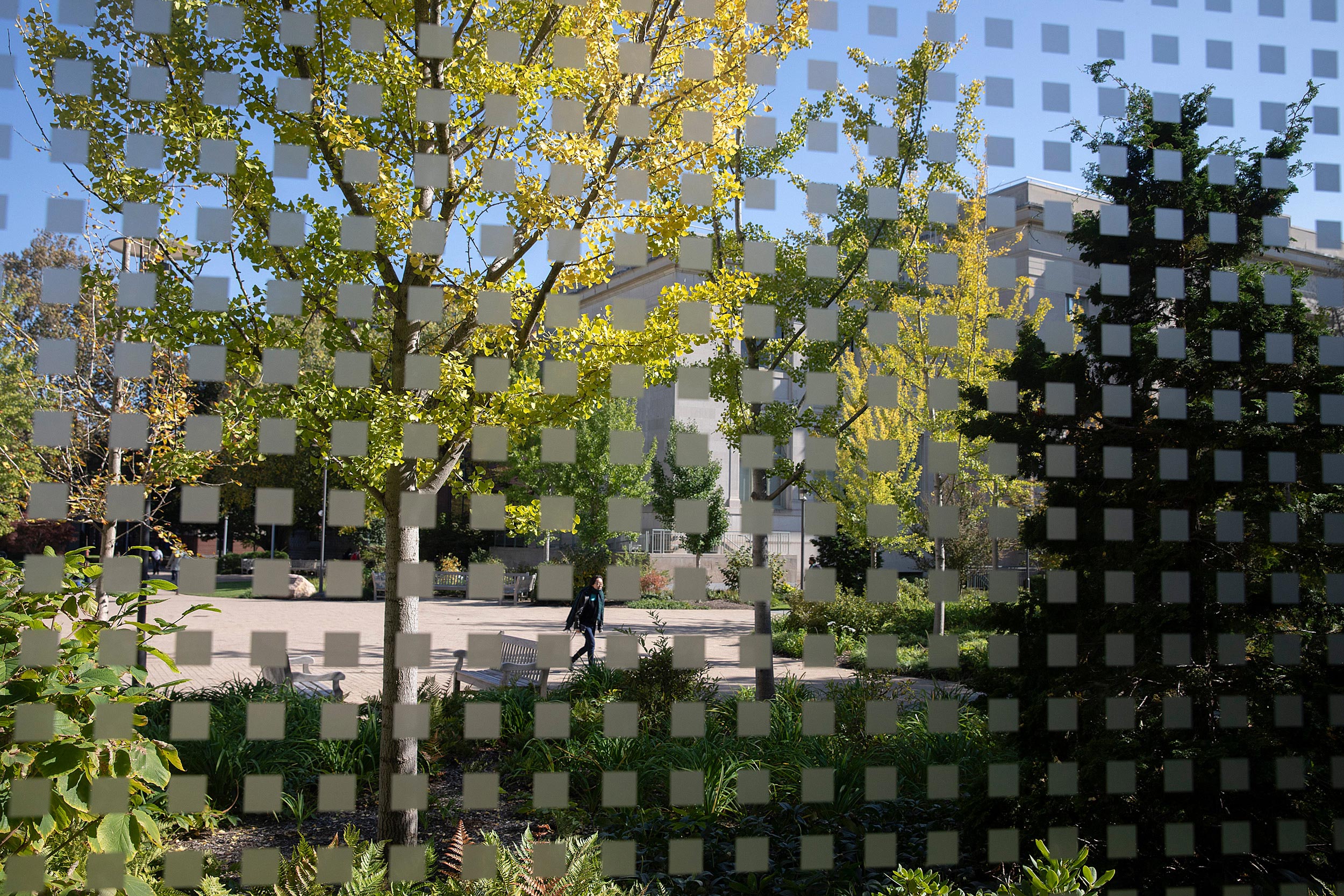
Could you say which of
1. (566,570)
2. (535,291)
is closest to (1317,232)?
(566,570)

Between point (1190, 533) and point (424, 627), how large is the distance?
455 inches

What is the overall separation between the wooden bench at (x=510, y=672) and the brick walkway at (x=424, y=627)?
41cm

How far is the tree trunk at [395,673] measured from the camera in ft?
10.7

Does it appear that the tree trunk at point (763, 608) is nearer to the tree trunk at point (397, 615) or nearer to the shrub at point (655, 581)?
the tree trunk at point (397, 615)

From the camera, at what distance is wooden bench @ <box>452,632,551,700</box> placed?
7102mm

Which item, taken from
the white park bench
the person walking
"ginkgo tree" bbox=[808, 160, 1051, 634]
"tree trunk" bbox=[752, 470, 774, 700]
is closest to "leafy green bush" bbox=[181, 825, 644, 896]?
the white park bench

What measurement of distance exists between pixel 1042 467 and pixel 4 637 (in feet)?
9.83

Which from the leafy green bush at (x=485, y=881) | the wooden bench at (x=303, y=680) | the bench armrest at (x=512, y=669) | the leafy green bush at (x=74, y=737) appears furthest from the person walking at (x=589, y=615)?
the leafy green bush at (x=74, y=737)

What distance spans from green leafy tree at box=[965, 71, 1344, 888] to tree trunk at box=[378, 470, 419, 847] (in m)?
2.27

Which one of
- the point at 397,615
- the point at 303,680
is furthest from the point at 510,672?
the point at 397,615

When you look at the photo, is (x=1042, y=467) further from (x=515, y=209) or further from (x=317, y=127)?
(x=317, y=127)

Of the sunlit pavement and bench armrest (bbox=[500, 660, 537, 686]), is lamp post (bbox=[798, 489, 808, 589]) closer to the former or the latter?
the sunlit pavement

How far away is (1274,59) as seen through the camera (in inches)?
83.8

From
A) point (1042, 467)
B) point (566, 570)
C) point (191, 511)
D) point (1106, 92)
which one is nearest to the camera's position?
point (191, 511)
